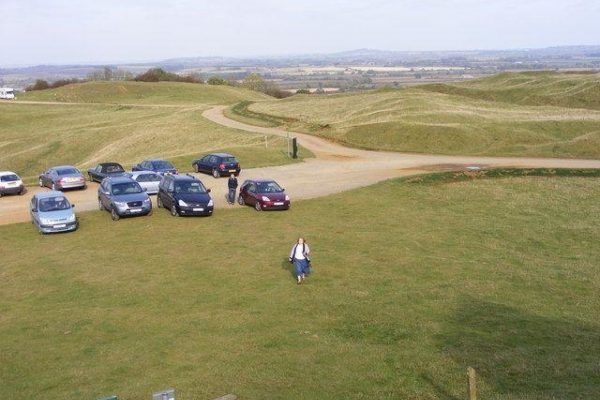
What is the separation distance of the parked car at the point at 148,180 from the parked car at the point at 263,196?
5509 mm

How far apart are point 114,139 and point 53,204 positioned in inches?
1630

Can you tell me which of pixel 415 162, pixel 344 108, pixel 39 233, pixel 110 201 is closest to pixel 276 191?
pixel 110 201

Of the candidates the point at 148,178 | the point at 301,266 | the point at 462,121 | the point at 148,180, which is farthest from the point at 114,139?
the point at 301,266

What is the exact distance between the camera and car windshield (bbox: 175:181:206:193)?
29.1 metres

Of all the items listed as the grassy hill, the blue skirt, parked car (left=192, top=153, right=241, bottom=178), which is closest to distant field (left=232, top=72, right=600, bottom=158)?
parked car (left=192, top=153, right=241, bottom=178)

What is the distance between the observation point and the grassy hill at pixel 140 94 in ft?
378

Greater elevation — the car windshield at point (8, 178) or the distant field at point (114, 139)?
the car windshield at point (8, 178)

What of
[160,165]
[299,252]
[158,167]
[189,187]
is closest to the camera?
[299,252]

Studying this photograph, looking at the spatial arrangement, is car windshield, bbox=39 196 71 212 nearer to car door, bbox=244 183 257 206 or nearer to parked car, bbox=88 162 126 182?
car door, bbox=244 183 257 206

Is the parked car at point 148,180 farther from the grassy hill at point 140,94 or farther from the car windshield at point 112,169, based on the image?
the grassy hill at point 140,94

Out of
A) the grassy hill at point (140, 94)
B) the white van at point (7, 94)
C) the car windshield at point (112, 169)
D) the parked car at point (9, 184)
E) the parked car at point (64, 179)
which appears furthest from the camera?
the white van at point (7, 94)

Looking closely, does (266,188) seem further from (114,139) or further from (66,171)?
(114,139)

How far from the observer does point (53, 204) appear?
88.6 ft

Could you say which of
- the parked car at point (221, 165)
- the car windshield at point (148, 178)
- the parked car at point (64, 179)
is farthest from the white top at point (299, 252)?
the parked car at point (64, 179)
